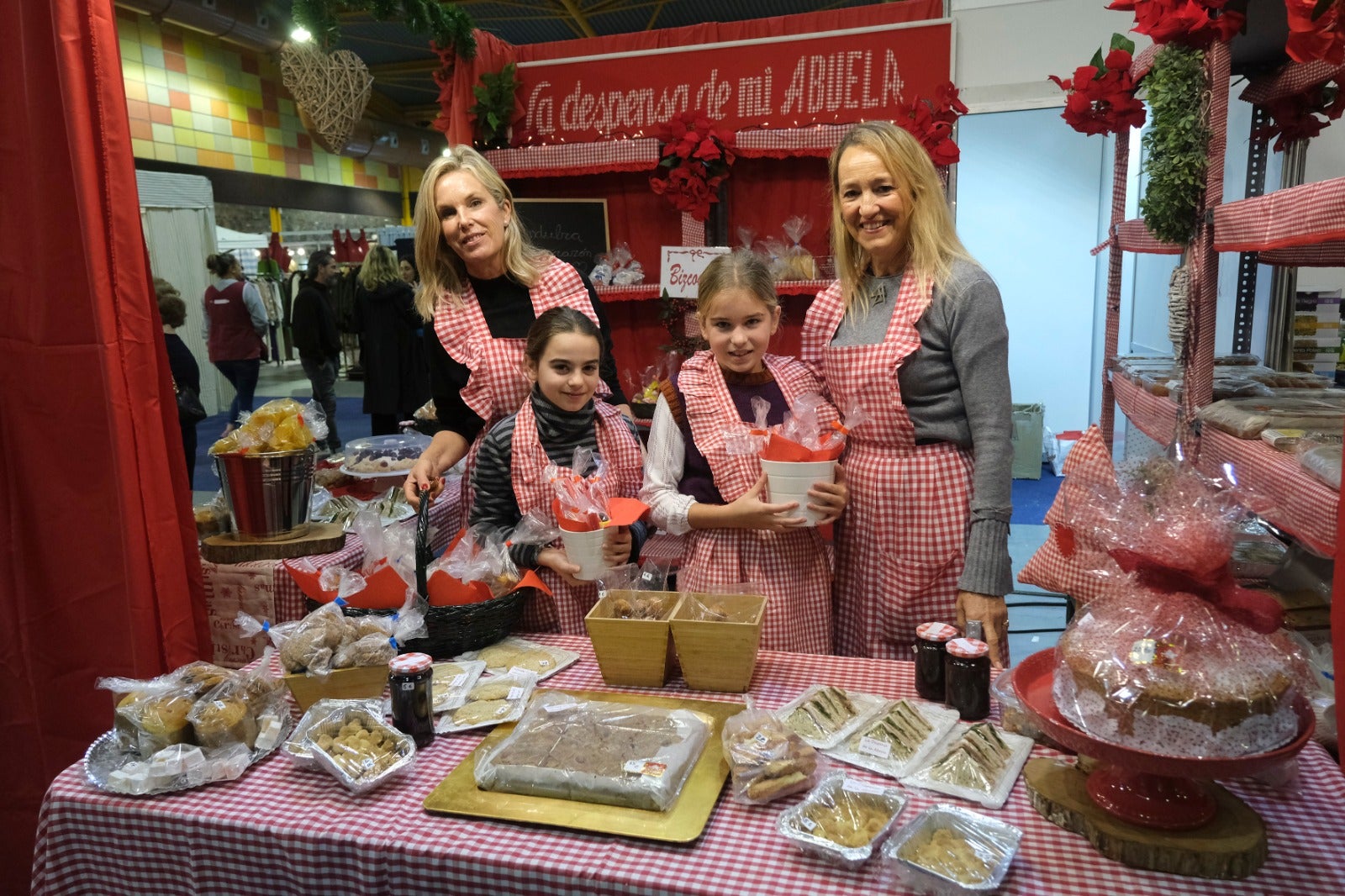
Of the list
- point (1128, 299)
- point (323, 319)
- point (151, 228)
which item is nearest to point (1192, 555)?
point (1128, 299)

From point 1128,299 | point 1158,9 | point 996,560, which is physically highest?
point 1158,9

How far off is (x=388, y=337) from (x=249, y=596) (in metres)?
4.86

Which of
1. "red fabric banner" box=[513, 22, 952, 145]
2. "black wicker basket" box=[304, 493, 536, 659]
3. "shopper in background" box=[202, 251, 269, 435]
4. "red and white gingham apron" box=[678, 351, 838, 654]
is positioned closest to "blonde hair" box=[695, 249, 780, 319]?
"red and white gingham apron" box=[678, 351, 838, 654]

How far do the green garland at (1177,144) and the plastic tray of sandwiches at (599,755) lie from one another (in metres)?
1.84

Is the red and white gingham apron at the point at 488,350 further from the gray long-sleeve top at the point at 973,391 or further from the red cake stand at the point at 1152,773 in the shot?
the red cake stand at the point at 1152,773

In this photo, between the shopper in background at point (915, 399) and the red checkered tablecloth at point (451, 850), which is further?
the shopper in background at point (915, 399)

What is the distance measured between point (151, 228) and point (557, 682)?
1005 cm

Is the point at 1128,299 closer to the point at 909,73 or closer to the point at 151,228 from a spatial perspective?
the point at 909,73

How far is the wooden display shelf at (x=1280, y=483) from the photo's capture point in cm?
162

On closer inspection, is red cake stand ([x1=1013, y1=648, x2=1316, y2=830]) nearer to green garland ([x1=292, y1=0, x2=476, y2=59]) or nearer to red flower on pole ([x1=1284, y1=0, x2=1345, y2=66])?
red flower on pole ([x1=1284, y1=0, x2=1345, y2=66])

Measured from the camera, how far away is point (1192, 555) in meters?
1.20

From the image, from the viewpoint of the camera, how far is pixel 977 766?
142 cm

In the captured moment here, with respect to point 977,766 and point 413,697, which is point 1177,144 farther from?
point 413,697

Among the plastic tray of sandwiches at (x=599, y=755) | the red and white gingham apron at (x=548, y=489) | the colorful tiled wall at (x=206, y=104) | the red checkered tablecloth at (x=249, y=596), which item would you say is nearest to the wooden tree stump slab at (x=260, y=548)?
the red checkered tablecloth at (x=249, y=596)
